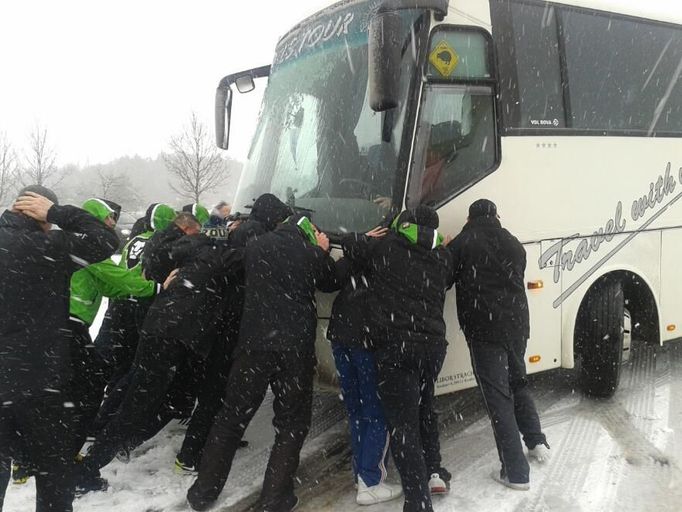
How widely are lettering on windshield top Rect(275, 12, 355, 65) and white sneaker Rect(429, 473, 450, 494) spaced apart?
3575 millimetres

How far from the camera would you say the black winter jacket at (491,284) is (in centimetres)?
412

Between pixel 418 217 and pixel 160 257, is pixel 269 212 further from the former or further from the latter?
pixel 418 217

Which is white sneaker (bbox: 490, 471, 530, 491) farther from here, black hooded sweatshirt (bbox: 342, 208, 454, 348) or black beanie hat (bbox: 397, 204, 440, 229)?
black beanie hat (bbox: 397, 204, 440, 229)

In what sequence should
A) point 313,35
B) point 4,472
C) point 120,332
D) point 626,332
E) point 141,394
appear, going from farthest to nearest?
1. point 626,332
2. point 313,35
3. point 120,332
4. point 141,394
5. point 4,472

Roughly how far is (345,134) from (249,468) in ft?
9.15

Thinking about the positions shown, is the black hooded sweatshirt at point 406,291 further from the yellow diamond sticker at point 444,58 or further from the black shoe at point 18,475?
the black shoe at point 18,475

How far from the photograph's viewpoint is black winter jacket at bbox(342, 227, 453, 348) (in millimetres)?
3793

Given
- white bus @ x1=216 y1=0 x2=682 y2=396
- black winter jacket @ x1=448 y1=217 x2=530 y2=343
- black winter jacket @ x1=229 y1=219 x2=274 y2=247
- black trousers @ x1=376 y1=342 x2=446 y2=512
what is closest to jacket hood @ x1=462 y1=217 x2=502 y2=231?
black winter jacket @ x1=448 y1=217 x2=530 y2=343

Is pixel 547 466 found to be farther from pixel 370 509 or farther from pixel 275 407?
pixel 275 407

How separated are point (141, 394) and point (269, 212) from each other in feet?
5.35

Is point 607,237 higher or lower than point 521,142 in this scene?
lower

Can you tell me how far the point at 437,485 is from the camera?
4031mm

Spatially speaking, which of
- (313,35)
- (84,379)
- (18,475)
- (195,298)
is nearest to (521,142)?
(313,35)

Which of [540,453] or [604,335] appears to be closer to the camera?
[540,453]
